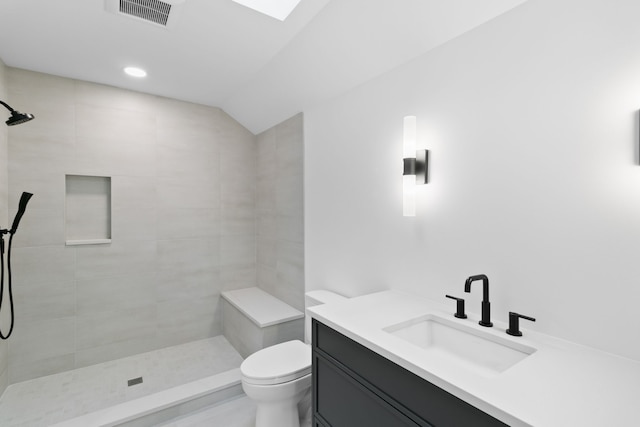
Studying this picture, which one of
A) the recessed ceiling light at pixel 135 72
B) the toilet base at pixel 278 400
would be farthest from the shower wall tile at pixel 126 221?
the toilet base at pixel 278 400

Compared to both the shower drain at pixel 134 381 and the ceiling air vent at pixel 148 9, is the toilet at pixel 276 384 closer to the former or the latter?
the shower drain at pixel 134 381

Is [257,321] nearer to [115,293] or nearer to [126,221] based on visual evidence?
[115,293]

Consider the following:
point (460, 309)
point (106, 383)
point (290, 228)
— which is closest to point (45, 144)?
point (106, 383)

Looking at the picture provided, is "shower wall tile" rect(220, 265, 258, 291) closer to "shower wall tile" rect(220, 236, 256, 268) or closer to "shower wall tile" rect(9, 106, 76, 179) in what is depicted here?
"shower wall tile" rect(220, 236, 256, 268)

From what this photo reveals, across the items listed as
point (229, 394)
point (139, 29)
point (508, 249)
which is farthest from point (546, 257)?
point (139, 29)

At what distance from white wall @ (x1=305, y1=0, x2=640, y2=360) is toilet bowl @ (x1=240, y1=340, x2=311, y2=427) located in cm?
68

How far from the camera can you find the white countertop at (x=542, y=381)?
71 cm

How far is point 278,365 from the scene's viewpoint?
1864mm

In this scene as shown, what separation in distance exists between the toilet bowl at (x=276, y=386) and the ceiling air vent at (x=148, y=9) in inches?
81.7

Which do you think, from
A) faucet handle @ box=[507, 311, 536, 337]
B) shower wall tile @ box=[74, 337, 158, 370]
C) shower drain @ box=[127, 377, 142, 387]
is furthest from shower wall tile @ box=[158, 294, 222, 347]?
faucet handle @ box=[507, 311, 536, 337]

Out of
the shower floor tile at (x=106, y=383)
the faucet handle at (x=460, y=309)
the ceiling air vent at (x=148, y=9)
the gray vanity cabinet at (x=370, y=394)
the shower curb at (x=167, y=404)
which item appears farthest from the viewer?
the shower floor tile at (x=106, y=383)

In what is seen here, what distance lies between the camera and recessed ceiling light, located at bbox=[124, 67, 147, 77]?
243cm

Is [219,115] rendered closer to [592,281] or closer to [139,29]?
[139,29]

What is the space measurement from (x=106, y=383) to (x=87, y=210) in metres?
1.41
